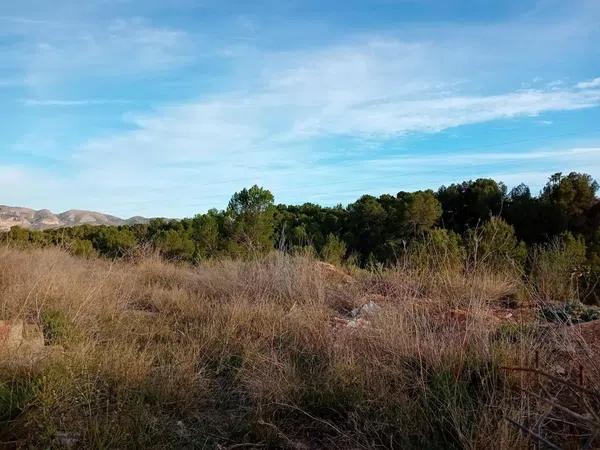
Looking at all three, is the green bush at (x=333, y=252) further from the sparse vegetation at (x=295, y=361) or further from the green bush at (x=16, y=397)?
the green bush at (x=16, y=397)

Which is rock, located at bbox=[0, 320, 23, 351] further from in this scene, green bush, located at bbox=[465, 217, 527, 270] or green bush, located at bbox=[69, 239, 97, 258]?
green bush, located at bbox=[69, 239, 97, 258]

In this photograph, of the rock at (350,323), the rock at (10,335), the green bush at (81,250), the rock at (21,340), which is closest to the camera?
the rock at (21,340)

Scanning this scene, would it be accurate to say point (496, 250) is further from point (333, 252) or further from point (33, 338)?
point (33, 338)

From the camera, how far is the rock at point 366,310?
4.97 m

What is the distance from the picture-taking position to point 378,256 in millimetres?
12633

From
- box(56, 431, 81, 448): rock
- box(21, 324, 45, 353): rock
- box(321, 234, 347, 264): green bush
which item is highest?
box(321, 234, 347, 264): green bush

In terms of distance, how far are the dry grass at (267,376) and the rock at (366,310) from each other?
0.81ft

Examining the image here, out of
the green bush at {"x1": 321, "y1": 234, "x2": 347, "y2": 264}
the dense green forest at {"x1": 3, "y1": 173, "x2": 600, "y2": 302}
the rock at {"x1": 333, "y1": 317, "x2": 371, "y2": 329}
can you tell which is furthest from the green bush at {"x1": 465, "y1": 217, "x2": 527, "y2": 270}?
the dense green forest at {"x1": 3, "y1": 173, "x2": 600, "y2": 302}

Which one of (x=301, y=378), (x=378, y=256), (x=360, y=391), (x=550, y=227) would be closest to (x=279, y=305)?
(x=301, y=378)

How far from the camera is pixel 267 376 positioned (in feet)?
11.2

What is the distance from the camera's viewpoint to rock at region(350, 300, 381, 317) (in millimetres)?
4968

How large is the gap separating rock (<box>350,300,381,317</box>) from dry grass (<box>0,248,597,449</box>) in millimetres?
247

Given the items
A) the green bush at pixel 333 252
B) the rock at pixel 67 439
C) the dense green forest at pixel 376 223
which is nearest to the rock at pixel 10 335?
the rock at pixel 67 439

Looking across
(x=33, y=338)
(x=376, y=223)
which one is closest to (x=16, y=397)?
(x=33, y=338)
